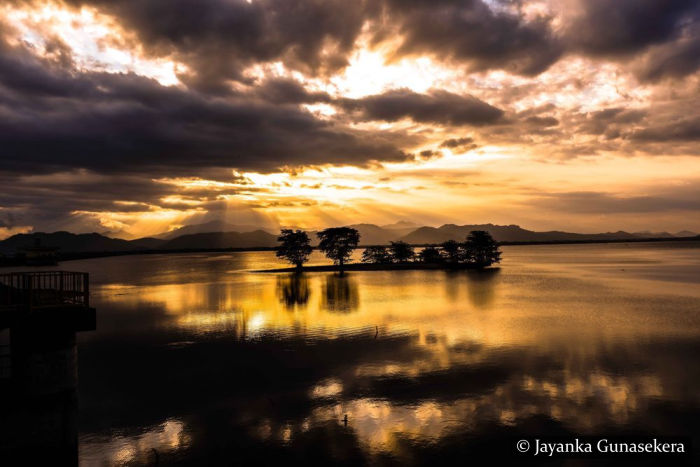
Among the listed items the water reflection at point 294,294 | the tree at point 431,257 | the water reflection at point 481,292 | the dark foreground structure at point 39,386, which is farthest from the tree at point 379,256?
the dark foreground structure at point 39,386

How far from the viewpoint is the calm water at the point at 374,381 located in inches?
933

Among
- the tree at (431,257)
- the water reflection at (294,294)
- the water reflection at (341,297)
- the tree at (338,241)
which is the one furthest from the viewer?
the tree at (431,257)

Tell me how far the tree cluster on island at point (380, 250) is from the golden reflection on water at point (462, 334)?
165ft

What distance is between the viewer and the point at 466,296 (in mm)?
83188

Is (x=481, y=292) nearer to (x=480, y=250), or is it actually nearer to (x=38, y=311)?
(x=38, y=311)

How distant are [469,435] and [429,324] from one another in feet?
106

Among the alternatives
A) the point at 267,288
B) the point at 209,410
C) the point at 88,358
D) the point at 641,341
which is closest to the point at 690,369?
the point at 641,341

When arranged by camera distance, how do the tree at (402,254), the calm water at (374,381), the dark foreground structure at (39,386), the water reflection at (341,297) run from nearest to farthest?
the dark foreground structure at (39,386) → the calm water at (374,381) → the water reflection at (341,297) → the tree at (402,254)

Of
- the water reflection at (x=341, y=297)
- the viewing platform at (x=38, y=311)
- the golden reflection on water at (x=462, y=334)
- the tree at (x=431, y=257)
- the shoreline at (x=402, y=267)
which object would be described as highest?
the viewing platform at (x=38, y=311)

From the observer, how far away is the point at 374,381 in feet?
108

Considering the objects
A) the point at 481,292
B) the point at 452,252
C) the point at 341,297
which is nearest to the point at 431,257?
the point at 452,252

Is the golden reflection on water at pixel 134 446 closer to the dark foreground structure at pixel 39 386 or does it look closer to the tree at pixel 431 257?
the dark foreground structure at pixel 39 386

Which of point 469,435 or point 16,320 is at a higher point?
point 16,320

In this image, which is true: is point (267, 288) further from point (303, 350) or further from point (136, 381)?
point (136, 381)
